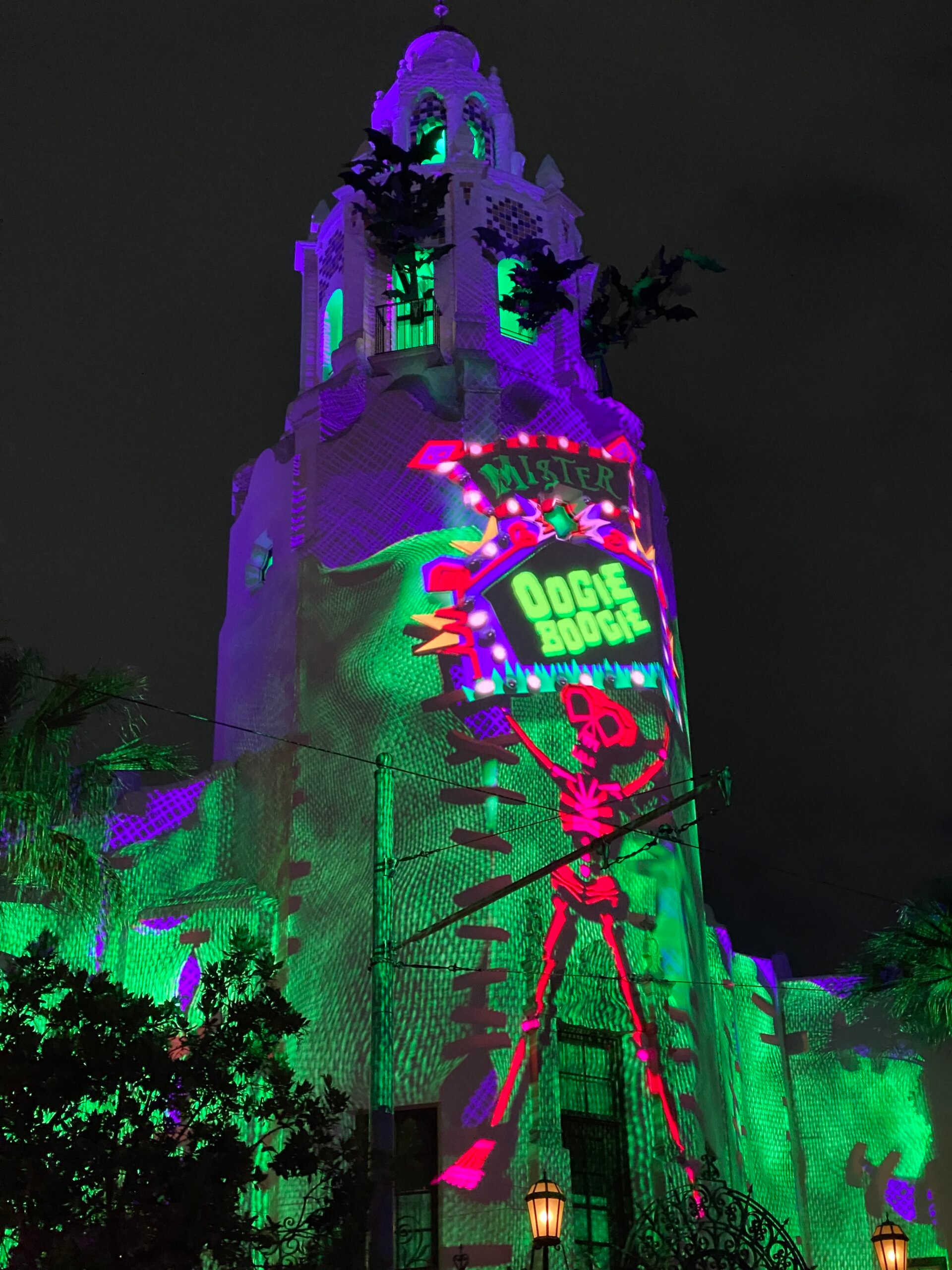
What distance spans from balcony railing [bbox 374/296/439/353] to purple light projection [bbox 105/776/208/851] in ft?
34.2

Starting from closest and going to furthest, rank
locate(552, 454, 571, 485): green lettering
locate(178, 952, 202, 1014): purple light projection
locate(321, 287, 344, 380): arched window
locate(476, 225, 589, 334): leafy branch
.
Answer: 1. locate(178, 952, 202, 1014): purple light projection
2. locate(552, 454, 571, 485): green lettering
3. locate(476, 225, 589, 334): leafy branch
4. locate(321, 287, 344, 380): arched window

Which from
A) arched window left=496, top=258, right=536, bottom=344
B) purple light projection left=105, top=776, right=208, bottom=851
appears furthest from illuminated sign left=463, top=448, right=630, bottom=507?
purple light projection left=105, top=776, right=208, bottom=851

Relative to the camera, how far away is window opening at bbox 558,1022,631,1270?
85.9 ft

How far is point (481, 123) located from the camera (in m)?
39.8

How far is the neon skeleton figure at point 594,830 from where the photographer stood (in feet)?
88.6

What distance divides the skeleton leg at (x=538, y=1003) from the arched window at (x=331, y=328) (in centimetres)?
1404

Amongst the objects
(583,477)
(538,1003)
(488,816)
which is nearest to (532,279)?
(583,477)

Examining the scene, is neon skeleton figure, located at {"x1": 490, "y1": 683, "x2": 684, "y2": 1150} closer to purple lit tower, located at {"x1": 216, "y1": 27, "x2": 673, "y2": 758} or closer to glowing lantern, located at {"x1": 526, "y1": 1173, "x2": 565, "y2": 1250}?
purple lit tower, located at {"x1": 216, "y1": 27, "x2": 673, "y2": 758}

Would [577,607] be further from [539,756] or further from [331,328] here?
[331,328]

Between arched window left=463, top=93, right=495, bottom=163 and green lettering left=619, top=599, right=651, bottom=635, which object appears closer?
green lettering left=619, top=599, right=651, bottom=635

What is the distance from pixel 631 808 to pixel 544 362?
10.8 m

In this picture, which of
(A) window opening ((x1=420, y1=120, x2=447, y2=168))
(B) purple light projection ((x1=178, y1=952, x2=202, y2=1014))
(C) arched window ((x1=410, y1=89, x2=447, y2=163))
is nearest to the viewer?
(B) purple light projection ((x1=178, y1=952, x2=202, y2=1014))

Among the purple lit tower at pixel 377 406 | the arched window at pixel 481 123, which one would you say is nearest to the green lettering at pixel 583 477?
the purple lit tower at pixel 377 406

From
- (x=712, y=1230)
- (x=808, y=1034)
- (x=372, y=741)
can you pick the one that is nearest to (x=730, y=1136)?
(x=808, y=1034)
